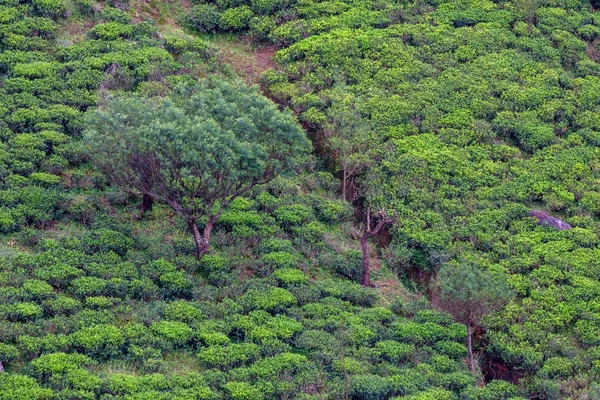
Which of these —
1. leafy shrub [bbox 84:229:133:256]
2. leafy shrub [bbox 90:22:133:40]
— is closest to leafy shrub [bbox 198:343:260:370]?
leafy shrub [bbox 84:229:133:256]

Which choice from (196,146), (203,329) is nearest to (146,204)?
(196,146)

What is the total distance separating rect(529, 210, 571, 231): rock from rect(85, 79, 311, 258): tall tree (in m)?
8.68

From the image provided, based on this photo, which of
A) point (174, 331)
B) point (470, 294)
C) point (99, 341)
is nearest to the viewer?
point (99, 341)

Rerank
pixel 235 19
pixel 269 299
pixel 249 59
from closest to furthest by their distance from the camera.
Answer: pixel 269 299 → pixel 249 59 → pixel 235 19

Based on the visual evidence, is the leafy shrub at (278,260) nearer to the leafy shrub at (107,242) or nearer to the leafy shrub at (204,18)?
the leafy shrub at (107,242)

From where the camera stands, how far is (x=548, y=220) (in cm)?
3684

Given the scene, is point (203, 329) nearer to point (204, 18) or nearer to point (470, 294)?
point (470, 294)

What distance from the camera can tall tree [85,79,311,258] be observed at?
31500 millimetres

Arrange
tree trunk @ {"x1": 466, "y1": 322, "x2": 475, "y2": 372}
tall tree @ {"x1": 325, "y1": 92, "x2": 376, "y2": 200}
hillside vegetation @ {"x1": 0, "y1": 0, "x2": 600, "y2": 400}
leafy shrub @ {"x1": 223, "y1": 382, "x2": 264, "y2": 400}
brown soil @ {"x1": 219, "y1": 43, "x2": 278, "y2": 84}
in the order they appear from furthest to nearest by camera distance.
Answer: brown soil @ {"x1": 219, "y1": 43, "x2": 278, "y2": 84} → tall tree @ {"x1": 325, "y1": 92, "x2": 376, "y2": 200} → tree trunk @ {"x1": 466, "y1": 322, "x2": 475, "y2": 372} → hillside vegetation @ {"x1": 0, "y1": 0, "x2": 600, "y2": 400} → leafy shrub @ {"x1": 223, "y1": 382, "x2": 264, "y2": 400}

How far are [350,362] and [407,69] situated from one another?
16.5m

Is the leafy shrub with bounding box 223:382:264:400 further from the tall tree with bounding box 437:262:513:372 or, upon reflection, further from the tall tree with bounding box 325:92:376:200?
the tall tree with bounding box 325:92:376:200

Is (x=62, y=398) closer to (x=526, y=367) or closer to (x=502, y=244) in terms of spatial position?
(x=526, y=367)

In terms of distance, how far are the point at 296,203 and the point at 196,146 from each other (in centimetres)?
672

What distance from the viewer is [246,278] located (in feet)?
110
